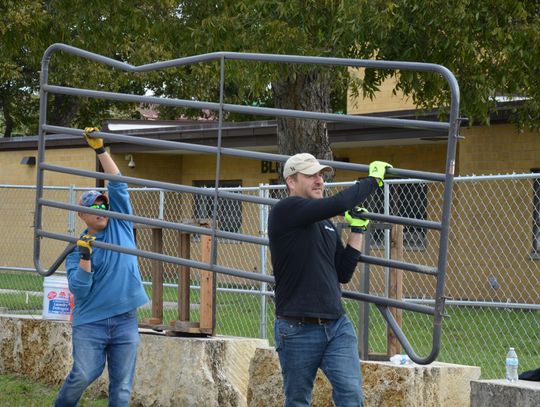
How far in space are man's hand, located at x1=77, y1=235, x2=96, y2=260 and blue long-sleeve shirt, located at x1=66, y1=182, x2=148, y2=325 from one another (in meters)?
0.17

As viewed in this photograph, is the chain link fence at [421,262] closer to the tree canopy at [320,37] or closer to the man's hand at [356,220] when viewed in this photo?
the tree canopy at [320,37]

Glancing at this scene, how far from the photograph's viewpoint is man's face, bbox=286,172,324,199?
5801mm

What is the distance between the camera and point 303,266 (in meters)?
5.73

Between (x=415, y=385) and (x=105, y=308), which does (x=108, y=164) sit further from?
(x=415, y=385)

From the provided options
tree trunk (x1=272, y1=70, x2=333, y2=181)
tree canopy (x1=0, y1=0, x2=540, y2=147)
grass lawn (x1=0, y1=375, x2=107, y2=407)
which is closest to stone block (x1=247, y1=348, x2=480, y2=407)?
grass lawn (x1=0, y1=375, x2=107, y2=407)

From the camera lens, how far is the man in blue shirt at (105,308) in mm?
6867

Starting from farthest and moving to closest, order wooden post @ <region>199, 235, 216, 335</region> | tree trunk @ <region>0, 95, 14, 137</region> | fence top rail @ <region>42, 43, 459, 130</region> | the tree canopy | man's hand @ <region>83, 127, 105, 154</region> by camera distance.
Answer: tree trunk @ <region>0, 95, 14, 137</region>, the tree canopy, wooden post @ <region>199, 235, 216, 335</region>, man's hand @ <region>83, 127, 105, 154</region>, fence top rail @ <region>42, 43, 459, 130</region>

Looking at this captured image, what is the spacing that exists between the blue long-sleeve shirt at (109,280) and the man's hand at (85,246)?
171mm

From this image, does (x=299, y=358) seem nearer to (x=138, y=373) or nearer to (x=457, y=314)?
(x=138, y=373)

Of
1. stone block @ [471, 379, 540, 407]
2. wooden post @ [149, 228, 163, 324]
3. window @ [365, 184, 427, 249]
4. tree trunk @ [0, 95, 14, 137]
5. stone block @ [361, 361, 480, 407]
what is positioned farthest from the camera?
tree trunk @ [0, 95, 14, 137]

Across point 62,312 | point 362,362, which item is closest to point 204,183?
point 62,312

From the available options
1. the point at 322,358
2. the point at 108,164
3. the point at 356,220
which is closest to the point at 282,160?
the point at 356,220

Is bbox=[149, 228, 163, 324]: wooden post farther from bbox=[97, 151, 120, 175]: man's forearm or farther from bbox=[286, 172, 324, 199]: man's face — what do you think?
bbox=[286, 172, 324, 199]: man's face

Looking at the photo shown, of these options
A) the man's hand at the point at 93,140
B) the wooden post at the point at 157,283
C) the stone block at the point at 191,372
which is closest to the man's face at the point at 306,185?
the man's hand at the point at 93,140
